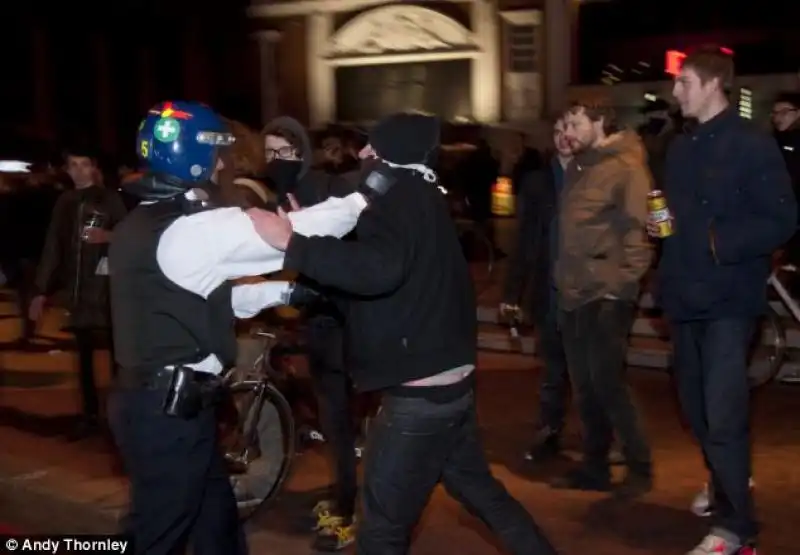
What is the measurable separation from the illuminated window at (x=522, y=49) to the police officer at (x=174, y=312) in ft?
71.1

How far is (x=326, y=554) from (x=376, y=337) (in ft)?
6.24

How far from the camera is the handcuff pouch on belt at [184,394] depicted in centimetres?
382

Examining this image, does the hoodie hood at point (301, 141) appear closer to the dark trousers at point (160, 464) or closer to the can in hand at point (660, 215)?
the can in hand at point (660, 215)

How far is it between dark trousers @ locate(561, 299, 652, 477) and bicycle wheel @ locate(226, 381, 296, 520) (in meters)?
1.54

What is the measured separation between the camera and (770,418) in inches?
314

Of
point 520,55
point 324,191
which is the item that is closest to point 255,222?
point 324,191

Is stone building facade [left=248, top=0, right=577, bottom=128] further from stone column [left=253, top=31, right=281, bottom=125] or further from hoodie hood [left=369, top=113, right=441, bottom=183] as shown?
hoodie hood [left=369, top=113, right=441, bottom=183]

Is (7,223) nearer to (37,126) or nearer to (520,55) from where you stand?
(520,55)

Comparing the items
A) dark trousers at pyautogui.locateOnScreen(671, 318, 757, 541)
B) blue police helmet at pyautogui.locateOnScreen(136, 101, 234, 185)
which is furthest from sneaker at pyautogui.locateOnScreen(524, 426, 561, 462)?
blue police helmet at pyautogui.locateOnScreen(136, 101, 234, 185)

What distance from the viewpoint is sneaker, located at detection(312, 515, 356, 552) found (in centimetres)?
551

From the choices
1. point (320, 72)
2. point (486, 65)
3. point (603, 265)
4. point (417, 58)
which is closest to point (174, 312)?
point (603, 265)

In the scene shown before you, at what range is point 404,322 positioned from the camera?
3.89m

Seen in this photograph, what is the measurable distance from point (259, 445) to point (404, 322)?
2311mm

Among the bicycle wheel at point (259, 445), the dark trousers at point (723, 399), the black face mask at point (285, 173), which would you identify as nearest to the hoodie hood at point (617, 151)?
the dark trousers at point (723, 399)
